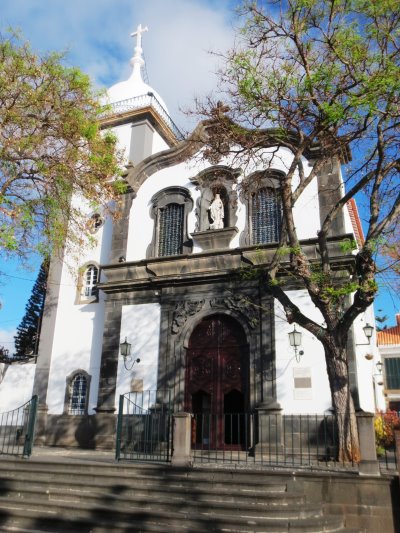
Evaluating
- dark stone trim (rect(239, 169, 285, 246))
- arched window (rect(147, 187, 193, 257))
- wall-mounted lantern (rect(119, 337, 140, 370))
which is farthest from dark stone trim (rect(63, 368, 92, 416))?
dark stone trim (rect(239, 169, 285, 246))

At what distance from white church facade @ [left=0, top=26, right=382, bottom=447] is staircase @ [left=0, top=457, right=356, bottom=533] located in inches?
180

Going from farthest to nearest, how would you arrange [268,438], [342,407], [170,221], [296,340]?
[170,221], [296,340], [268,438], [342,407]

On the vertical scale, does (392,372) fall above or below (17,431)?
above

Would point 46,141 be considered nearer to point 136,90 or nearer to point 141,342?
point 141,342

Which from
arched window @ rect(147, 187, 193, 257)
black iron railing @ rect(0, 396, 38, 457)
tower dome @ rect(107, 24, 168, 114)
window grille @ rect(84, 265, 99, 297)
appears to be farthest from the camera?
tower dome @ rect(107, 24, 168, 114)

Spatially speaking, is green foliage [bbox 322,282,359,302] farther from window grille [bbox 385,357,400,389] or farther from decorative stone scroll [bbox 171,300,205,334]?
window grille [bbox 385,357,400,389]

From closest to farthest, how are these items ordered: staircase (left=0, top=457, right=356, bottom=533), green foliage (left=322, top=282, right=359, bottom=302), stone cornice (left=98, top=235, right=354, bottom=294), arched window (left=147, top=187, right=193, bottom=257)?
staircase (left=0, top=457, right=356, bottom=533) → green foliage (left=322, top=282, right=359, bottom=302) → stone cornice (left=98, top=235, right=354, bottom=294) → arched window (left=147, top=187, right=193, bottom=257)

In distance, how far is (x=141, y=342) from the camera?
15445 millimetres

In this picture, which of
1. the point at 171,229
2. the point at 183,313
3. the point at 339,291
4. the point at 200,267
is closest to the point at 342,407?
the point at 339,291

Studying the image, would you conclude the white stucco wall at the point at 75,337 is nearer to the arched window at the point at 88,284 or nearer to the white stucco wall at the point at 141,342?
the arched window at the point at 88,284

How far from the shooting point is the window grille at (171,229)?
16.7m

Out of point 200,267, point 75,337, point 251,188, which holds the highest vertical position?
point 251,188

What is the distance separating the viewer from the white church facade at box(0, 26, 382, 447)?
13711mm

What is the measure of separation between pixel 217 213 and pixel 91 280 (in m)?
5.11
